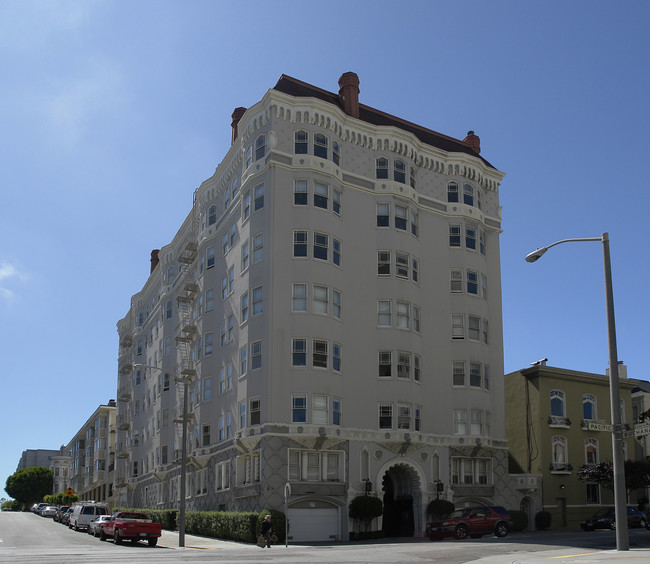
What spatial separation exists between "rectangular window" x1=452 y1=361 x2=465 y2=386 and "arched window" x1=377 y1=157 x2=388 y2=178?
12.3 metres

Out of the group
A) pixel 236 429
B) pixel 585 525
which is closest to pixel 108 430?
pixel 236 429

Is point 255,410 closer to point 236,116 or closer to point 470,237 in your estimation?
point 470,237

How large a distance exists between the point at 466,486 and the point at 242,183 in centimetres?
2213

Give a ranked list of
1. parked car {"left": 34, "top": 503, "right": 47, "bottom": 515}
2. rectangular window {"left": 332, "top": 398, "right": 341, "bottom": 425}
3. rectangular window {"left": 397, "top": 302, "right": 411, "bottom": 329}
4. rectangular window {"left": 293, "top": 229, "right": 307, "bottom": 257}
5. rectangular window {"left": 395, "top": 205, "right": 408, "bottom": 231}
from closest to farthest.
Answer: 1. rectangular window {"left": 332, "top": 398, "right": 341, "bottom": 425}
2. rectangular window {"left": 293, "top": 229, "right": 307, "bottom": 257}
3. rectangular window {"left": 397, "top": 302, "right": 411, "bottom": 329}
4. rectangular window {"left": 395, "top": 205, "right": 408, "bottom": 231}
5. parked car {"left": 34, "top": 503, "right": 47, "bottom": 515}

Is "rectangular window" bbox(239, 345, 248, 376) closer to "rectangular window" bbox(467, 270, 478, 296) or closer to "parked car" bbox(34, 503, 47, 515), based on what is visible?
"rectangular window" bbox(467, 270, 478, 296)

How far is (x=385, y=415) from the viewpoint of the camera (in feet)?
141

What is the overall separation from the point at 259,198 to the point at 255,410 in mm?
11847

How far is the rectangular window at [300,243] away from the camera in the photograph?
138ft

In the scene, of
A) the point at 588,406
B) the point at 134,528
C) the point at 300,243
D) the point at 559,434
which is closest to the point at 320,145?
the point at 300,243

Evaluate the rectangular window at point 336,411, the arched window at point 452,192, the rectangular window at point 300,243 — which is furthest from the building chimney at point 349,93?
the rectangular window at point 336,411

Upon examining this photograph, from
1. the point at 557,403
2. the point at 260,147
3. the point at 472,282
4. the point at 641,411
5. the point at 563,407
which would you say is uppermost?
the point at 260,147

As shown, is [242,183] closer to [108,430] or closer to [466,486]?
[466,486]

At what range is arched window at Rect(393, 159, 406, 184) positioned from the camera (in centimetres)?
4738

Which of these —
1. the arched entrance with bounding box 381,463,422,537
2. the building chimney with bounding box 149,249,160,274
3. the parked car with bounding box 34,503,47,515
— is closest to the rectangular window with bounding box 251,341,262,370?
the arched entrance with bounding box 381,463,422,537
